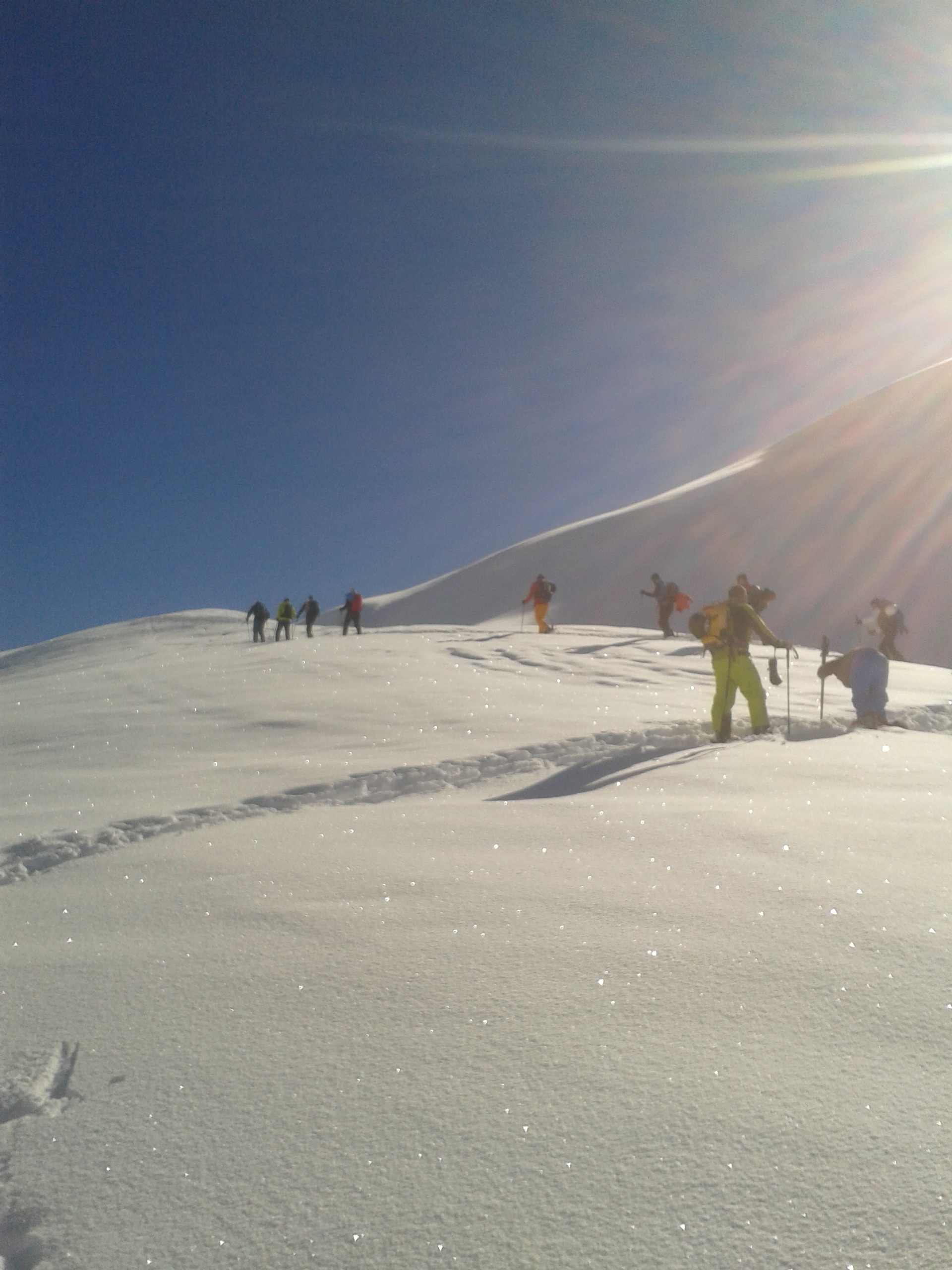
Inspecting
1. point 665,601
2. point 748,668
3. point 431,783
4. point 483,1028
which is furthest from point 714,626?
point 665,601

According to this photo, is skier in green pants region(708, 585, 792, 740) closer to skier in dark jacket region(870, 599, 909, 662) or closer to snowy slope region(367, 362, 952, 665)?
skier in dark jacket region(870, 599, 909, 662)

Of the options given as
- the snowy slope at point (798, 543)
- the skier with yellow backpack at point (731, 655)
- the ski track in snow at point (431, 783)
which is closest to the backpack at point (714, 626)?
the skier with yellow backpack at point (731, 655)

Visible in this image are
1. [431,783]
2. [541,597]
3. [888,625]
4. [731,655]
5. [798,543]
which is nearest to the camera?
[431,783]

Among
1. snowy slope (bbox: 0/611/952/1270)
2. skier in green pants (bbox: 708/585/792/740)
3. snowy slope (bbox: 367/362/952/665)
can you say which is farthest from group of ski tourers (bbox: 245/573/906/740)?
snowy slope (bbox: 367/362/952/665)

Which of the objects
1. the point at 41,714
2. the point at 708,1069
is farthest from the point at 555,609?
the point at 708,1069

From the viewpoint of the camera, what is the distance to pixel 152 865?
3838mm

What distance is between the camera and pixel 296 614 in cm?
2480

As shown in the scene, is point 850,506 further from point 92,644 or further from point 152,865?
point 152,865

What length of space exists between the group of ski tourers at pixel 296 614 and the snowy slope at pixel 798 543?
60.5 feet

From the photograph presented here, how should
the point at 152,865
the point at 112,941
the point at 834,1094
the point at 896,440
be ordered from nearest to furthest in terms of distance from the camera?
the point at 834,1094 → the point at 112,941 → the point at 152,865 → the point at 896,440

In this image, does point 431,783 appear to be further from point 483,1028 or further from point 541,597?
point 541,597

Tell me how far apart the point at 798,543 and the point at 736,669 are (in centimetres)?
3574

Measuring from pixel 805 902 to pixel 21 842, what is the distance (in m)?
3.76

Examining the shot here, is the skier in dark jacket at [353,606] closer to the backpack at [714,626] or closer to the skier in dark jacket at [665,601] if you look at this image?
the skier in dark jacket at [665,601]
